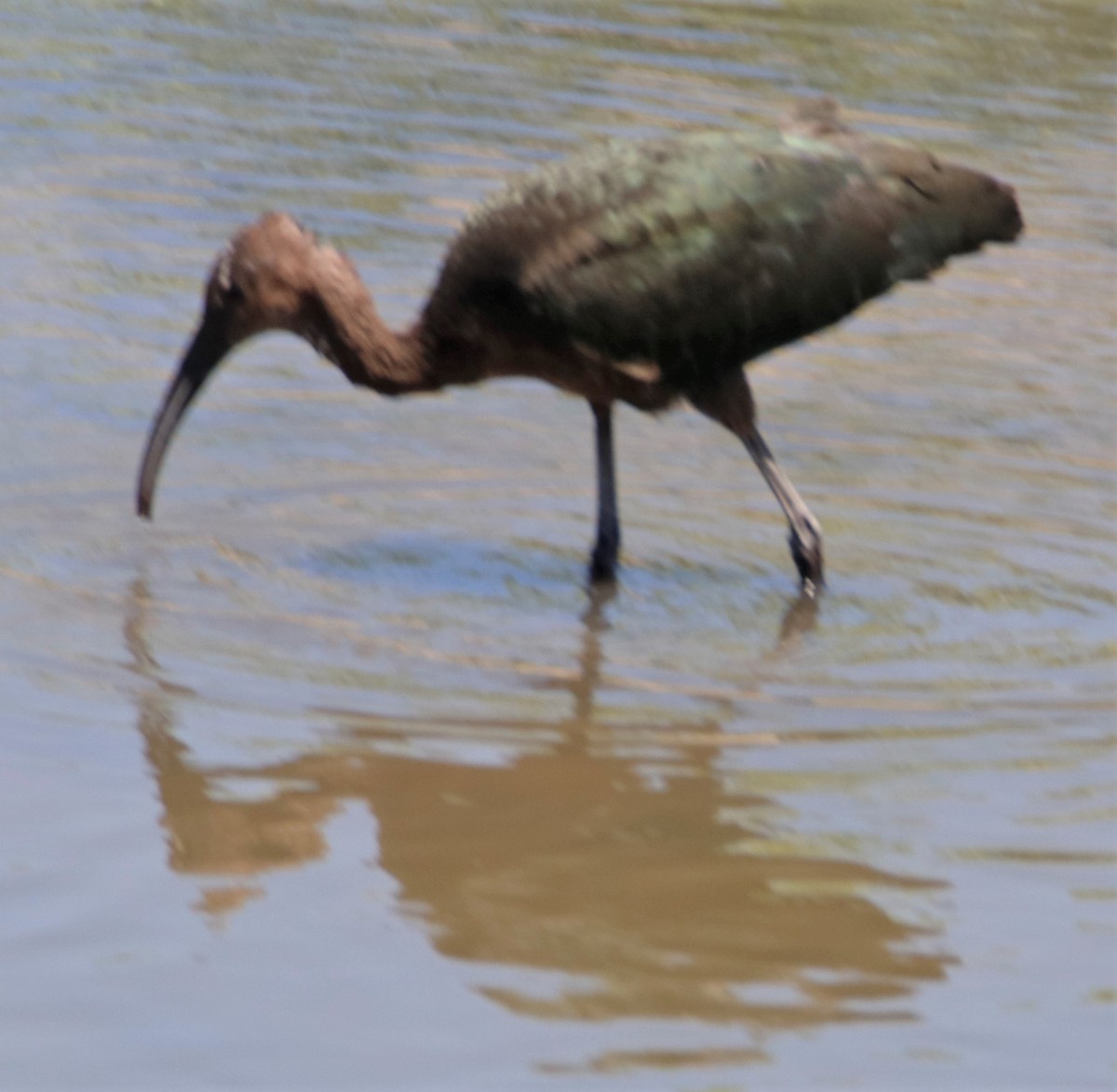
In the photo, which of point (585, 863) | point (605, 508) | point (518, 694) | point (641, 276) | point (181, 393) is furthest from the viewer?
point (181, 393)

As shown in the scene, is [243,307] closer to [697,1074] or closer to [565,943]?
[565,943]

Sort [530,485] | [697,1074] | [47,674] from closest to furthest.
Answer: [697,1074]
[47,674]
[530,485]

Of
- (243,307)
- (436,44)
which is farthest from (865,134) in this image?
(436,44)

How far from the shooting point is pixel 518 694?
5.93m

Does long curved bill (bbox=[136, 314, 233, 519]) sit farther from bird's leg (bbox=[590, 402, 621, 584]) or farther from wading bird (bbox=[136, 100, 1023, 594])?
bird's leg (bbox=[590, 402, 621, 584])

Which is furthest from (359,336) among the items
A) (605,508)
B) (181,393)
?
(605,508)

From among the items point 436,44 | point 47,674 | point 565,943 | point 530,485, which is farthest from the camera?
point 436,44

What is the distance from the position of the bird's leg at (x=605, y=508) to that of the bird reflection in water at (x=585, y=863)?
1351mm

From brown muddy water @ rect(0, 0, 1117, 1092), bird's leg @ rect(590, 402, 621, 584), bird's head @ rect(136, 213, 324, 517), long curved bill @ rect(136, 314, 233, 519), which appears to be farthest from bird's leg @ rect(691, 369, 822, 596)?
long curved bill @ rect(136, 314, 233, 519)

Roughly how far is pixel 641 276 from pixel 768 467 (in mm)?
677

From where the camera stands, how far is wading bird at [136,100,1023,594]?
6.84m

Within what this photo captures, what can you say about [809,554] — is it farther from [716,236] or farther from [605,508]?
[716,236]

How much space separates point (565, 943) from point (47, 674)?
5.94 feet

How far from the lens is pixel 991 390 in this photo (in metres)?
9.26
